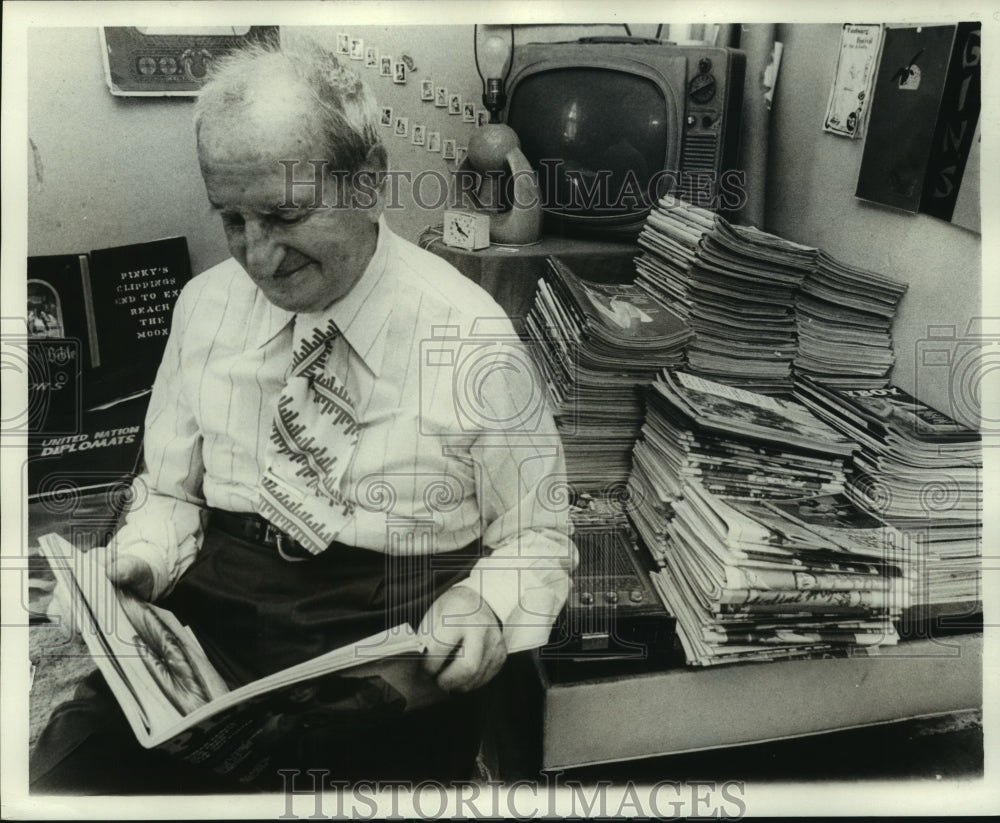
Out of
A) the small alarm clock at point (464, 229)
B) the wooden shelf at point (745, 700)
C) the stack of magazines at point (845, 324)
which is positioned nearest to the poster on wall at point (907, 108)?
the stack of magazines at point (845, 324)

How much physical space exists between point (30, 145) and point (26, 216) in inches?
5.1

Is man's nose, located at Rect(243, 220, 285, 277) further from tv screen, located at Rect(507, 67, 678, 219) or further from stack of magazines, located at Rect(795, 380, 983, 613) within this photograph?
stack of magazines, located at Rect(795, 380, 983, 613)

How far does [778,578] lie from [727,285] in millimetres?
535

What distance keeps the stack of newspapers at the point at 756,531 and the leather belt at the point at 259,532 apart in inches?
25.0

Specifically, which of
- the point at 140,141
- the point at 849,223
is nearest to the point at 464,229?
the point at 140,141

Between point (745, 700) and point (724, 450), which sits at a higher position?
point (724, 450)

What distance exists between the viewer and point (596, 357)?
185 centimetres

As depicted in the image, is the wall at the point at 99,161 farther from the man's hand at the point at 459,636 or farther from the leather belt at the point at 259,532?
the man's hand at the point at 459,636

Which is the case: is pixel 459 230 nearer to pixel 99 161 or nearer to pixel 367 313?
pixel 367 313

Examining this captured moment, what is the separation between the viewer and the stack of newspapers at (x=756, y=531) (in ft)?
5.87

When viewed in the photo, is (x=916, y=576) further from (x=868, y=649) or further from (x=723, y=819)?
(x=723, y=819)

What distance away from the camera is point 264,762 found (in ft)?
6.23

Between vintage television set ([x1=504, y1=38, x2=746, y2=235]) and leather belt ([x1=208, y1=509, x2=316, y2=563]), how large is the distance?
752 millimetres

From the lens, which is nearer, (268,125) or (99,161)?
(268,125)
